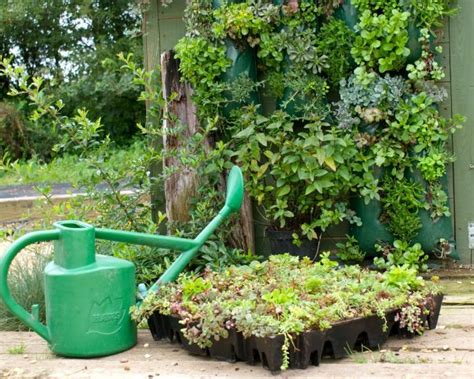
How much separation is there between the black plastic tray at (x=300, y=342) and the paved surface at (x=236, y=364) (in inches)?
1.1

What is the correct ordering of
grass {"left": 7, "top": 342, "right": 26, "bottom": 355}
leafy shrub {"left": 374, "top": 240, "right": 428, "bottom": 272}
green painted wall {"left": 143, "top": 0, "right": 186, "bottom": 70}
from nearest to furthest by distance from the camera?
grass {"left": 7, "top": 342, "right": 26, "bottom": 355} < leafy shrub {"left": 374, "top": 240, "right": 428, "bottom": 272} < green painted wall {"left": 143, "top": 0, "right": 186, "bottom": 70}

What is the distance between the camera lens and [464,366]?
2.21 meters

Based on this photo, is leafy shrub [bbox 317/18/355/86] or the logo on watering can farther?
leafy shrub [bbox 317/18/355/86]

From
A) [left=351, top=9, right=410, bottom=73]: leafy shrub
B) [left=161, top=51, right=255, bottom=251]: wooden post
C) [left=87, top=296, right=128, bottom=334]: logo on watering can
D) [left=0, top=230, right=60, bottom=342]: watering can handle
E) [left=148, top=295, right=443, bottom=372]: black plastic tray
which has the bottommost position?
[left=148, top=295, right=443, bottom=372]: black plastic tray

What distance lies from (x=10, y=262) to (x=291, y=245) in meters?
1.94

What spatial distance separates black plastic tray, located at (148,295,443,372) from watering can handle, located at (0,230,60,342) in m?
0.43

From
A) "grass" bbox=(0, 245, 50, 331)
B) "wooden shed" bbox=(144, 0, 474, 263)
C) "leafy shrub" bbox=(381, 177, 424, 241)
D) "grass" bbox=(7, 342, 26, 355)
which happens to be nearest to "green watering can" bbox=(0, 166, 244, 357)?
"grass" bbox=(7, 342, 26, 355)

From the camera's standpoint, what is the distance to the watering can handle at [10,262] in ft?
7.59

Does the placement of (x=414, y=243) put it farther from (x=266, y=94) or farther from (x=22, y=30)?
(x=22, y=30)

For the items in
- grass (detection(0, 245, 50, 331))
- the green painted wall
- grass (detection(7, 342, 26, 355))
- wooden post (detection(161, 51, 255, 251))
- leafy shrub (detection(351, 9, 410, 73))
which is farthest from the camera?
the green painted wall

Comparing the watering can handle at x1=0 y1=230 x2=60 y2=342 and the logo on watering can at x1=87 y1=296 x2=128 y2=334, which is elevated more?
the watering can handle at x1=0 y1=230 x2=60 y2=342

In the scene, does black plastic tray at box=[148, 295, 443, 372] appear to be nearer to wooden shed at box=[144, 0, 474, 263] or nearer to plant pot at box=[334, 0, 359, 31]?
wooden shed at box=[144, 0, 474, 263]

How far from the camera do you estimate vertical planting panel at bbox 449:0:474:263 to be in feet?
12.7

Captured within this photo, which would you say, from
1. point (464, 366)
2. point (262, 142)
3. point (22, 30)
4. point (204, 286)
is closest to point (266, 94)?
point (262, 142)
